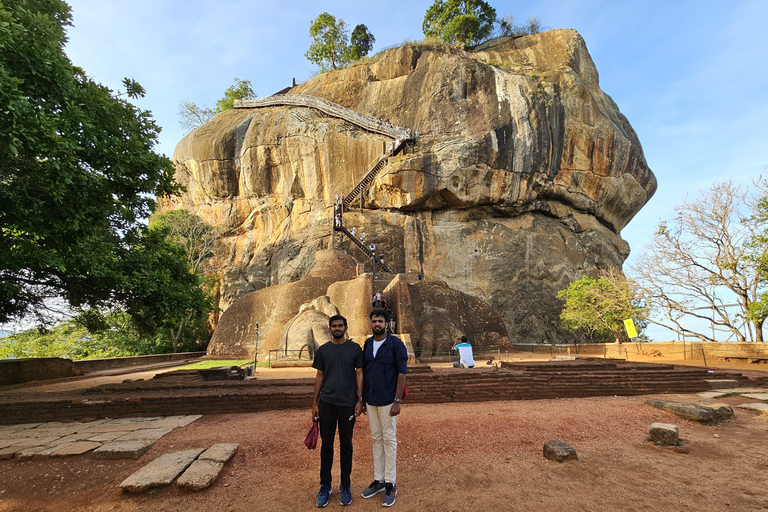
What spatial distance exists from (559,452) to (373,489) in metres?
1.89

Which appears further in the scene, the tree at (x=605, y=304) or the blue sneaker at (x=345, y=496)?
the tree at (x=605, y=304)

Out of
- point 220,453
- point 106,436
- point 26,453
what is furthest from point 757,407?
point 26,453

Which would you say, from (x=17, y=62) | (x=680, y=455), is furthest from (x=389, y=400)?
(x=17, y=62)

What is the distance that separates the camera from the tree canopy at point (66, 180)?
552 cm

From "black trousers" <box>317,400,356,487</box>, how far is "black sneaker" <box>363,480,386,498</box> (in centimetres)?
18

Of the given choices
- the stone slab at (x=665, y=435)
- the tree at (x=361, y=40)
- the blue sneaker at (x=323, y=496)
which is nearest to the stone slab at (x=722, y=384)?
the stone slab at (x=665, y=435)

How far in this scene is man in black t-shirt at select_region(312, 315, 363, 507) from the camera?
299 centimetres

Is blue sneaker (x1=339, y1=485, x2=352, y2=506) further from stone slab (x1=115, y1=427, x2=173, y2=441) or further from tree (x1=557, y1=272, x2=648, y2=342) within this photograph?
tree (x1=557, y1=272, x2=648, y2=342)

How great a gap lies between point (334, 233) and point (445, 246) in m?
8.06

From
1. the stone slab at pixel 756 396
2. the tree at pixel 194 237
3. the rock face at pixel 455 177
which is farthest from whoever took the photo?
the rock face at pixel 455 177

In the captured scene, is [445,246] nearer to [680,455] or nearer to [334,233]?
[334,233]

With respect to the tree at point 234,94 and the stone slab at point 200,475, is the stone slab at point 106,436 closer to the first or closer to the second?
the stone slab at point 200,475

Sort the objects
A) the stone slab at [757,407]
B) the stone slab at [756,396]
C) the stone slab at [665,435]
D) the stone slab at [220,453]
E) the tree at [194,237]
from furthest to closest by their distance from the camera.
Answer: the tree at [194,237] < the stone slab at [756,396] < the stone slab at [757,407] < the stone slab at [665,435] < the stone slab at [220,453]

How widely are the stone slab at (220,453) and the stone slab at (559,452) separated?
121 inches
